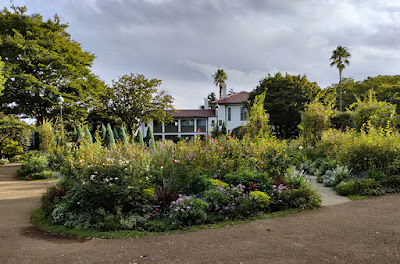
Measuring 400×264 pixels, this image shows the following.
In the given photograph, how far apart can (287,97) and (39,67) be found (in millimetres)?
22548

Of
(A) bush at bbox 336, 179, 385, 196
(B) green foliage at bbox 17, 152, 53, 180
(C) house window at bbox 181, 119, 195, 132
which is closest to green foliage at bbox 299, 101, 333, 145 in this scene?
(A) bush at bbox 336, 179, 385, 196

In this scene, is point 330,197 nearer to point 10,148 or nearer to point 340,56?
point 10,148

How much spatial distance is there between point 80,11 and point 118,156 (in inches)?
165

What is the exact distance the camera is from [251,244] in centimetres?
385

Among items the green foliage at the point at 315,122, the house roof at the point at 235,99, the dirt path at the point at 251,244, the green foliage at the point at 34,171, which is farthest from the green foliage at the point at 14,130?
the house roof at the point at 235,99

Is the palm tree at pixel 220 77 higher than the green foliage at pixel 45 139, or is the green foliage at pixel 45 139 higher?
the palm tree at pixel 220 77

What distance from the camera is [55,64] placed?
22.0 meters

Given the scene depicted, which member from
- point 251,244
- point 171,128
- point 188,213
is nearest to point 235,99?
point 171,128

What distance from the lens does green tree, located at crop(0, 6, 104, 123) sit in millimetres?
20781

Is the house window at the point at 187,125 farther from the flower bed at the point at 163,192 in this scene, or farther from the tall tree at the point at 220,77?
the flower bed at the point at 163,192

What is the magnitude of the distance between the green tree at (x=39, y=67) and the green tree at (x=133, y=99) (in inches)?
146

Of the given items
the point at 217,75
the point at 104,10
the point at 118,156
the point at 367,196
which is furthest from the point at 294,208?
the point at 217,75

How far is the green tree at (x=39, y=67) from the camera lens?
68.2ft

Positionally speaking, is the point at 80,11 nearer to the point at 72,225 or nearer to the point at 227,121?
the point at 72,225
